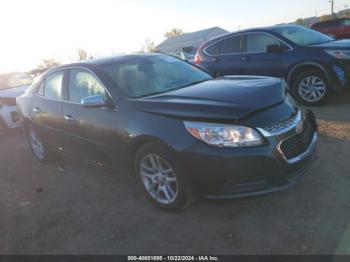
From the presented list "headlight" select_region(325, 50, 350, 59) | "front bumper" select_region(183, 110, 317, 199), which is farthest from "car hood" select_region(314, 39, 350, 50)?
"front bumper" select_region(183, 110, 317, 199)

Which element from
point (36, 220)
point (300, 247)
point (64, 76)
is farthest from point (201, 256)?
point (64, 76)

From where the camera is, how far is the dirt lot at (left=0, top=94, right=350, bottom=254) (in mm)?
2939

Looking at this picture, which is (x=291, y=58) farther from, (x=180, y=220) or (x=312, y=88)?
(x=180, y=220)

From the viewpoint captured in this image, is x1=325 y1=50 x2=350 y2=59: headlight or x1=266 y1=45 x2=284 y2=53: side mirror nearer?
x1=325 y1=50 x2=350 y2=59: headlight

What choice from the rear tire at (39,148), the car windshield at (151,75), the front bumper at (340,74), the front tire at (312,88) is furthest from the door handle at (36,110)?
the front bumper at (340,74)

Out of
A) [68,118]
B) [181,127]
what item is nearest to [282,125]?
[181,127]

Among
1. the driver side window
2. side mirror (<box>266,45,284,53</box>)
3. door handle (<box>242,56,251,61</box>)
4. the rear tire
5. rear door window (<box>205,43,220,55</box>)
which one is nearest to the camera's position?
the driver side window

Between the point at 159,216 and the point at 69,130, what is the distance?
1.82 m

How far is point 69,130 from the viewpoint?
4516 mm

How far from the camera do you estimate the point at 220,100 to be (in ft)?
10.5

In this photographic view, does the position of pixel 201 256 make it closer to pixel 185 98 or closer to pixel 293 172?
pixel 293 172

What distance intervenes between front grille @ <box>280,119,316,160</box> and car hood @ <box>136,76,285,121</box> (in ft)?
1.26

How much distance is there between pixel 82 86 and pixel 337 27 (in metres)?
15.4

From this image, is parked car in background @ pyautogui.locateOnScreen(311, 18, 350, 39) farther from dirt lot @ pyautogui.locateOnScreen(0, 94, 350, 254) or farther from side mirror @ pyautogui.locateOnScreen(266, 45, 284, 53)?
dirt lot @ pyautogui.locateOnScreen(0, 94, 350, 254)
